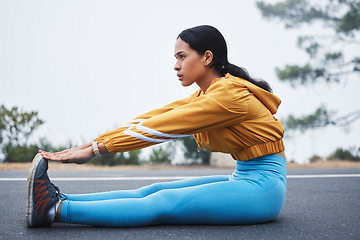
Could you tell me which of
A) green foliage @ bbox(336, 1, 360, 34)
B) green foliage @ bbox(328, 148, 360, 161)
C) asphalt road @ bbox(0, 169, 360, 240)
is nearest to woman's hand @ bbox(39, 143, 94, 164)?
asphalt road @ bbox(0, 169, 360, 240)

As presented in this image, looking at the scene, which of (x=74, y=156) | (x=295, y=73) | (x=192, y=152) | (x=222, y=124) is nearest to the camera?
(x=74, y=156)

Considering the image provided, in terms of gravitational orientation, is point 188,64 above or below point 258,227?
above

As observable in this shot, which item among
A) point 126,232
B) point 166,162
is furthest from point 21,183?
point 166,162

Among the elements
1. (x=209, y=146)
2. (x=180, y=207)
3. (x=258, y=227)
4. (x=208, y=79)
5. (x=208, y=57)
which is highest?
(x=208, y=57)

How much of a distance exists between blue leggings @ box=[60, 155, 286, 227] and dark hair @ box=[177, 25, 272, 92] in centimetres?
47

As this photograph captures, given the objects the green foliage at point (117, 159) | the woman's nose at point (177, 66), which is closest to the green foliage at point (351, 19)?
the green foliage at point (117, 159)

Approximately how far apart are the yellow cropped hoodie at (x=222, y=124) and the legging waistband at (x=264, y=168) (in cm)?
4

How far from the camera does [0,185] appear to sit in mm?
3600

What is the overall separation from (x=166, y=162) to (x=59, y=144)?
2.57 metres

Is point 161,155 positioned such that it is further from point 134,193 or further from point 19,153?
point 134,193

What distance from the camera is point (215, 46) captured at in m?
2.06

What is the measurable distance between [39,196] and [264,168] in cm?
114

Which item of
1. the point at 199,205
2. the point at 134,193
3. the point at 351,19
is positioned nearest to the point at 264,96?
the point at 199,205

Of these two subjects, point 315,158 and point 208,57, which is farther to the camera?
point 315,158
